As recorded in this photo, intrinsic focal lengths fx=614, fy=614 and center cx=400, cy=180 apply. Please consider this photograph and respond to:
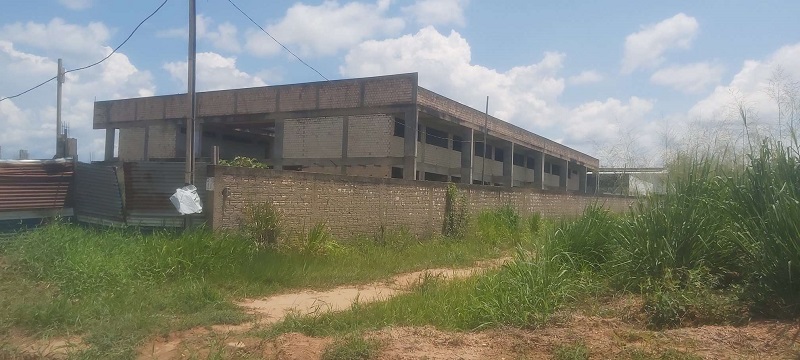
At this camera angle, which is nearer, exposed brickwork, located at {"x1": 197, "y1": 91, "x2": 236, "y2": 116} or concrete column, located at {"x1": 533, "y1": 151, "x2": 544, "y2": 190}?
exposed brickwork, located at {"x1": 197, "y1": 91, "x2": 236, "y2": 116}

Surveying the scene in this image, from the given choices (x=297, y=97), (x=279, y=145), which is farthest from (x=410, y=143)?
(x=279, y=145)

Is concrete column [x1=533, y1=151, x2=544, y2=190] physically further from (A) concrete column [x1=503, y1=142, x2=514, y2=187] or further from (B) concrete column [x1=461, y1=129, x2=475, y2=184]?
(B) concrete column [x1=461, y1=129, x2=475, y2=184]

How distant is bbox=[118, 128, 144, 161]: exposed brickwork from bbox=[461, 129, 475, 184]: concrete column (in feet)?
54.5

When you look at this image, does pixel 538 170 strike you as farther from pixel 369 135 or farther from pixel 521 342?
pixel 521 342

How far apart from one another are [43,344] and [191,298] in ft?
6.50

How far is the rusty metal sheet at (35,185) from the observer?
9.93m

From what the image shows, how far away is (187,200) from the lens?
9984 mm

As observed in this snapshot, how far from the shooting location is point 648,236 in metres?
6.55

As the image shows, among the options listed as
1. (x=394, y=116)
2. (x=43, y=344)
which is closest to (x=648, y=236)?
(x=43, y=344)

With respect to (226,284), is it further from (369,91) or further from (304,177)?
(369,91)

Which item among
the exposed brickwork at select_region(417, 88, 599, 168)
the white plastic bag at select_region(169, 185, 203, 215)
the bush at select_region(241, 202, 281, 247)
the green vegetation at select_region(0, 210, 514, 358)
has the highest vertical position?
the exposed brickwork at select_region(417, 88, 599, 168)

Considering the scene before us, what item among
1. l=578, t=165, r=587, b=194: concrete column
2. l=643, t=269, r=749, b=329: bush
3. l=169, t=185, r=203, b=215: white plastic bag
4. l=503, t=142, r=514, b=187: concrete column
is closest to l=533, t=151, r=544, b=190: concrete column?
l=503, t=142, r=514, b=187: concrete column

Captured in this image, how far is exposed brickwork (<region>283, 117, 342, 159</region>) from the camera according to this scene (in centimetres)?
2647

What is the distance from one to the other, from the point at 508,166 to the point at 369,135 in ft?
38.0
